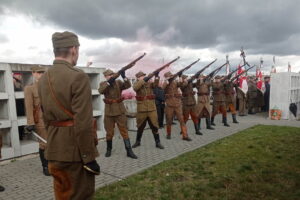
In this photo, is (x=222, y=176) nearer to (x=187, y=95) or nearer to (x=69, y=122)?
(x=69, y=122)

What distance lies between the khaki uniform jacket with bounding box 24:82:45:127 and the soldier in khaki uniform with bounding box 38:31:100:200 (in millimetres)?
2393

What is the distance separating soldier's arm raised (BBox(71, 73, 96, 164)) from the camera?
89.7 inches

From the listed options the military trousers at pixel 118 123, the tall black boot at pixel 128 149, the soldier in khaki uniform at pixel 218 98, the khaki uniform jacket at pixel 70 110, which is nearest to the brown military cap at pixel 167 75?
the military trousers at pixel 118 123

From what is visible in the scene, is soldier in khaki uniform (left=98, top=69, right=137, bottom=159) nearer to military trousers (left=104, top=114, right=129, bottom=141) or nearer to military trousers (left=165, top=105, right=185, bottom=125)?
military trousers (left=104, top=114, right=129, bottom=141)

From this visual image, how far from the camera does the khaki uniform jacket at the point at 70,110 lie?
2.29 m

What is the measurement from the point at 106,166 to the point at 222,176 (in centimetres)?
235

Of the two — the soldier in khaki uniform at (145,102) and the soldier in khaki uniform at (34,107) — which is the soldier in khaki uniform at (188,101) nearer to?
the soldier in khaki uniform at (145,102)

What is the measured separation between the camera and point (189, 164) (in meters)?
5.14

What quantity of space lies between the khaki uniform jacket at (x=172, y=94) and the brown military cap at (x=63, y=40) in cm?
513

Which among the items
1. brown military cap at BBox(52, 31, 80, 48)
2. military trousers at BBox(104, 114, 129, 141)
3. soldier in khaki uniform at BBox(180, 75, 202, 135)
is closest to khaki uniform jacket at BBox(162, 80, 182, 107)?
soldier in khaki uniform at BBox(180, 75, 202, 135)

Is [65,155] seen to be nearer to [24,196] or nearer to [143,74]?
[24,196]

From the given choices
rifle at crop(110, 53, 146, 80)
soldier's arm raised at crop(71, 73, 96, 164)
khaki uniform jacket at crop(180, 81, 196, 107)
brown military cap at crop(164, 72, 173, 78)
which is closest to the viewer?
soldier's arm raised at crop(71, 73, 96, 164)

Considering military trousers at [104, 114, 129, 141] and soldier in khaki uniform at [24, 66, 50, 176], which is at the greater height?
soldier in khaki uniform at [24, 66, 50, 176]

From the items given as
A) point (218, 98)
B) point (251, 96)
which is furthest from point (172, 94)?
point (251, 96)
